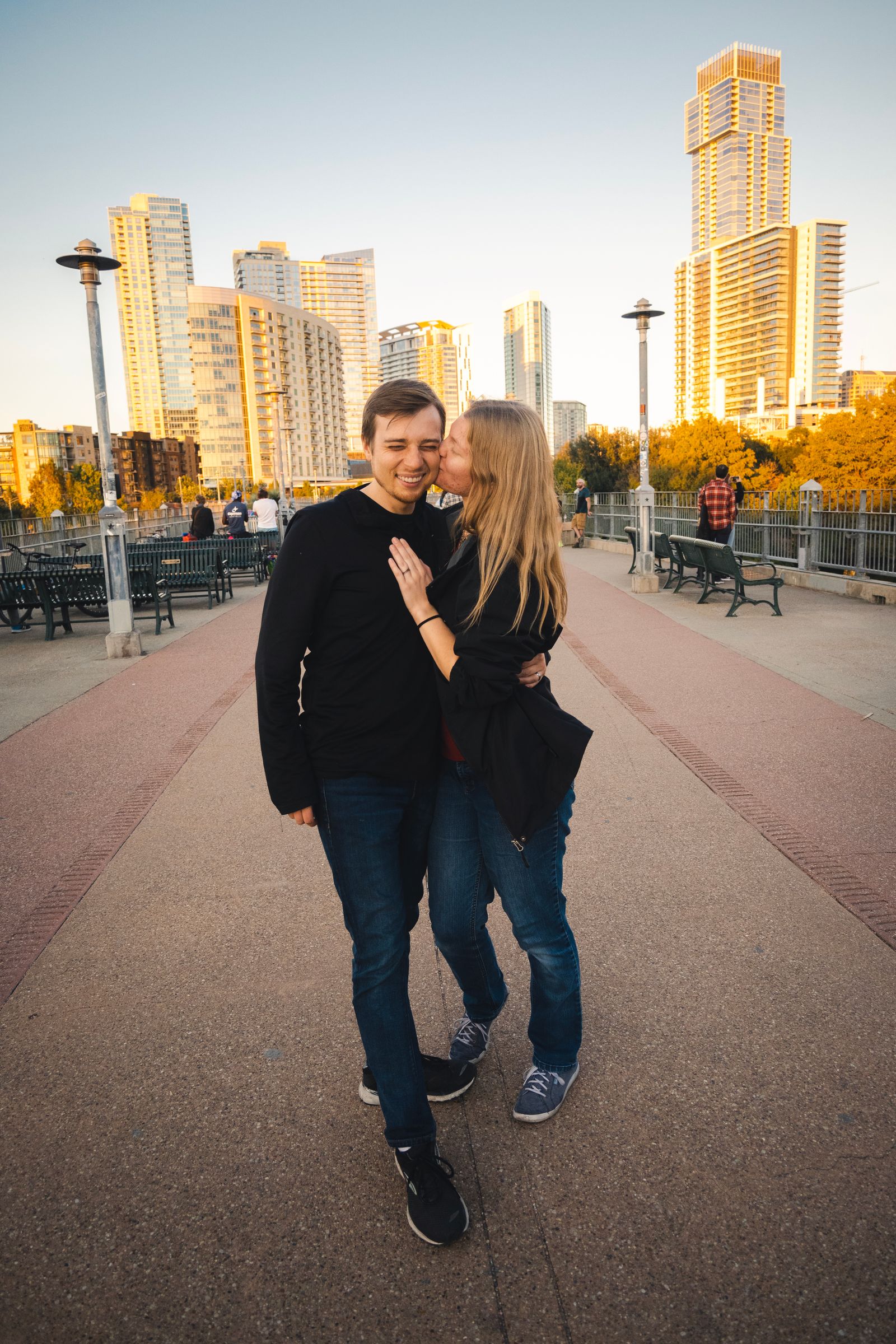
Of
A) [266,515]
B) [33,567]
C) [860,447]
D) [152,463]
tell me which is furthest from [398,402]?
[152,463]

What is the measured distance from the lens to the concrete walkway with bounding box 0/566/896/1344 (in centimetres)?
191

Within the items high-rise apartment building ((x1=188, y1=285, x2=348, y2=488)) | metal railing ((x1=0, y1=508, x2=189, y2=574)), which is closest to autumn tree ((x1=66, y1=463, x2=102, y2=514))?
metal railing ((x1=0, y1=508, x2=189, y2=574))

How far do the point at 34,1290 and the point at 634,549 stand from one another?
1447cm

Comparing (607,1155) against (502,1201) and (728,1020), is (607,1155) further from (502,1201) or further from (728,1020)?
(728,1020)

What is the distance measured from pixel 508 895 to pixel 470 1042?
64cm

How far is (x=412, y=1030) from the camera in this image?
222 centimetres

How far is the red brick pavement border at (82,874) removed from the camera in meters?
3.46

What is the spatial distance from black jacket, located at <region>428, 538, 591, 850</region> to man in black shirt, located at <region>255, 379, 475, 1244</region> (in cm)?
14

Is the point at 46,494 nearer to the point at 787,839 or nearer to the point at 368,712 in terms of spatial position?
the point at 787,839

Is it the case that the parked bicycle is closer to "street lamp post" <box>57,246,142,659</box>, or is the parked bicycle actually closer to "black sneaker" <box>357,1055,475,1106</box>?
"street lamp post" <box>57,246,142,659</box>

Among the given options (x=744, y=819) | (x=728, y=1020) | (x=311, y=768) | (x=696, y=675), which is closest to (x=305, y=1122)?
(x=311, y=768)

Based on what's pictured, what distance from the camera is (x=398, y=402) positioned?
7.16ft

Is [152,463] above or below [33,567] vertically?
above

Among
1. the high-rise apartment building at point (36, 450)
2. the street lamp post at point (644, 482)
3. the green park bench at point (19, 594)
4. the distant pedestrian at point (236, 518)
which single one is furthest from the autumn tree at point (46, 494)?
the high-rise apartment building at point (36, 450)
